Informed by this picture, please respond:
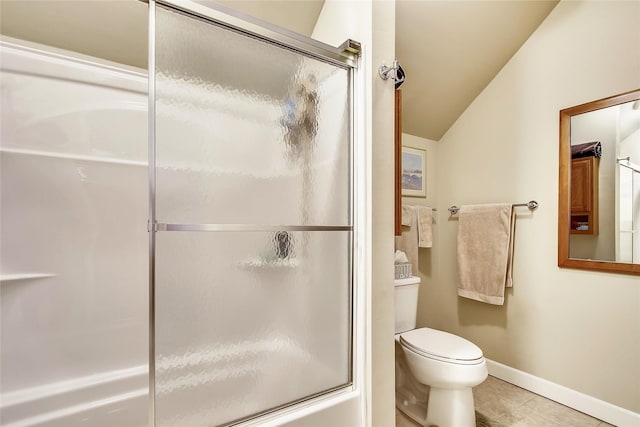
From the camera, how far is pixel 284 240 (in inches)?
43.7

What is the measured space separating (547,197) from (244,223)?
6.44 feet

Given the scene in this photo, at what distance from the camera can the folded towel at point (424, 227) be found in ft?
7.66

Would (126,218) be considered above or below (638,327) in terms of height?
above

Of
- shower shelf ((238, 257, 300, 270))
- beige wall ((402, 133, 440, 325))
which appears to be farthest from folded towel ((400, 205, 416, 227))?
shower shelf ((238, 257, 300, 270))

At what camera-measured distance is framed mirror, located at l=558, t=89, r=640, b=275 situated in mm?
1594

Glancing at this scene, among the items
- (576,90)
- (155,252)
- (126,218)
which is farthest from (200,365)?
(576,90)

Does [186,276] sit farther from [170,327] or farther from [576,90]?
[576,90]

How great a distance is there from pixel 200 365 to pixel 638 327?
7.10ft

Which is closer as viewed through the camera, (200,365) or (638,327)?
(200,365)

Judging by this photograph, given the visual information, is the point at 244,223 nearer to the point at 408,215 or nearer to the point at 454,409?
the point at 454,409

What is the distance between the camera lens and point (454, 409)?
1.51 metres

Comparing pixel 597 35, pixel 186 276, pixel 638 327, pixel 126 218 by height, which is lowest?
pixel 638 327

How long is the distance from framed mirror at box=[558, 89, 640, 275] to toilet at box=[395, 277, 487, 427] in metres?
0.91

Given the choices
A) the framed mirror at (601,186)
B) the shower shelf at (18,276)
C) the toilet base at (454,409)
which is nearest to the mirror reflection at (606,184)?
the framed mirror at (601,186)
